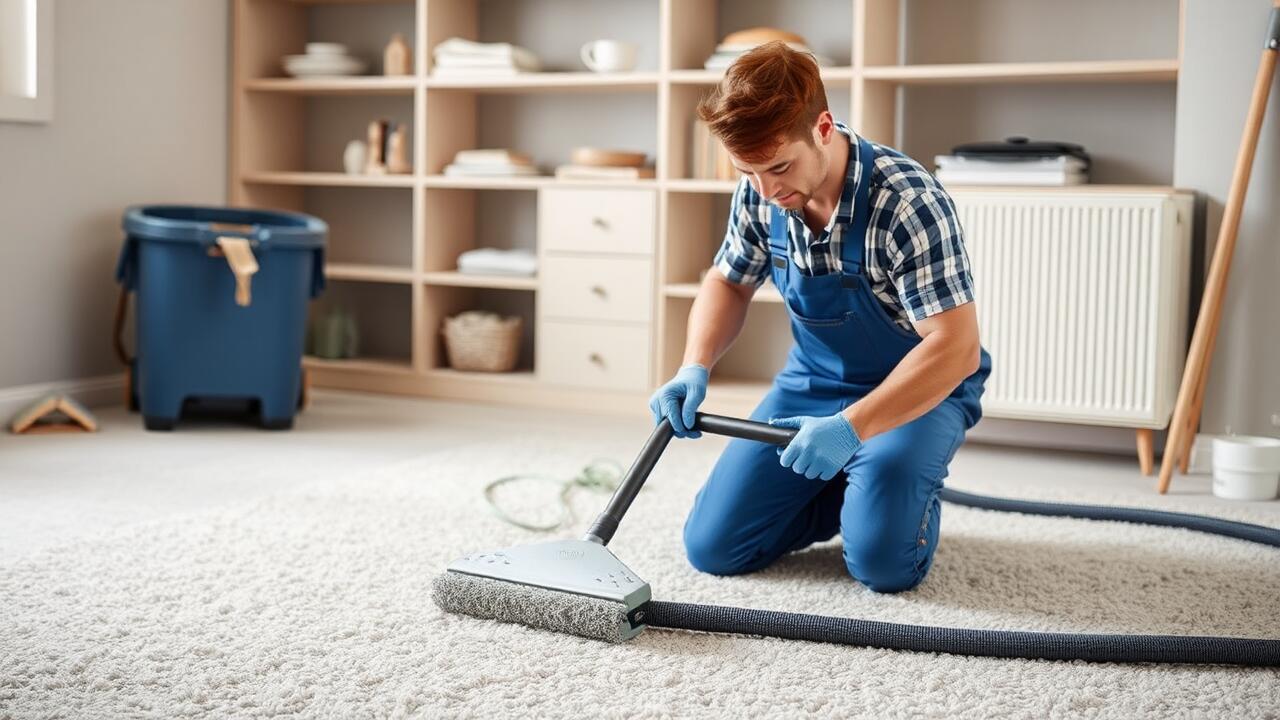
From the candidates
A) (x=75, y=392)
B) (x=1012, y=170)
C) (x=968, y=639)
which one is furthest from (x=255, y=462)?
(x=1012, y=170)

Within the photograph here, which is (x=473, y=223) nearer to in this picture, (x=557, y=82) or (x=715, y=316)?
(x=557, y=82)

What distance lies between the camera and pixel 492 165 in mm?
4285

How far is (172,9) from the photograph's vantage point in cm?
432

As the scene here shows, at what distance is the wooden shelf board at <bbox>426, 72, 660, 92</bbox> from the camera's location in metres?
4.04

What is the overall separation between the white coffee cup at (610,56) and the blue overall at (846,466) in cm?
197

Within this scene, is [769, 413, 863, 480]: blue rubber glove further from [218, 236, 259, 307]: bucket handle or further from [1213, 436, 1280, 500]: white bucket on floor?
[218, 236, 259, 307]: bucket handle

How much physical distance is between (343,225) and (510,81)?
108cm

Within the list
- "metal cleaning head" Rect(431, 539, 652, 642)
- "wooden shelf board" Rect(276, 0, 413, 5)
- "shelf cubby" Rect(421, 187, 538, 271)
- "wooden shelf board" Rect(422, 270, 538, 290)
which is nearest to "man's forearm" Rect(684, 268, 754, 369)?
"metal cleaning head" Rect(431, 539, 652, 642)

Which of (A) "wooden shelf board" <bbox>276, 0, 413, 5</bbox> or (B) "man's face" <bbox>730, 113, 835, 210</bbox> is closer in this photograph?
(B) "man's face" <bbox>730, 113, 835, 210</bbox>

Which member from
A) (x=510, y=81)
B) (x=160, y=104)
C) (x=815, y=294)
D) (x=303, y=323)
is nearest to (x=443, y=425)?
(x=303, y=323)

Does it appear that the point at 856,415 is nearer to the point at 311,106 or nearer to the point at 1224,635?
the point at 1224,635

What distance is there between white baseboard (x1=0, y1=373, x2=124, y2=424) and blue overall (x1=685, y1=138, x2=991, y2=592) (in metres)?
2.30

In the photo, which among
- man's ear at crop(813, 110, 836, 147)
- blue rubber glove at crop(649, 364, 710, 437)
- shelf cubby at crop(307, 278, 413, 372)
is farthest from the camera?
shelf cubby at crop(307, 278, 413, 372)

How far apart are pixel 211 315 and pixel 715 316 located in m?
1.84
